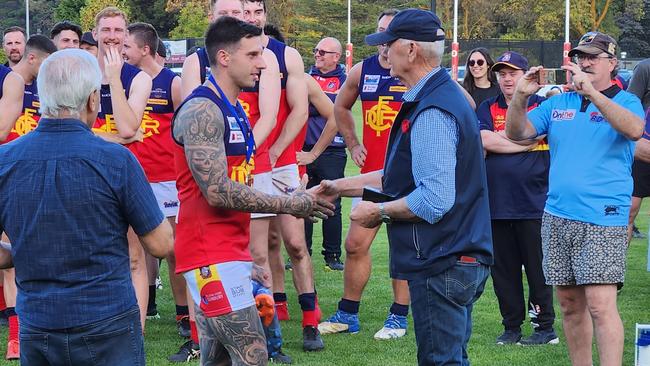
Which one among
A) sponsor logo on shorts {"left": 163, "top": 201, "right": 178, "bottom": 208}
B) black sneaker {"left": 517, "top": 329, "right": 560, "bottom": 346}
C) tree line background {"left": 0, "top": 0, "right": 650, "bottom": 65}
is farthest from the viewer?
tree line background {"left": 0, "top": 0, "right": 650, "bottom": 65}

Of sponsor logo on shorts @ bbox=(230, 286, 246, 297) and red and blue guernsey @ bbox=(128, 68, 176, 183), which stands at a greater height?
red and blue guernsey @ bbox=(128, 68, 176, 183)

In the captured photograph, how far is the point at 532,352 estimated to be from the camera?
778cm

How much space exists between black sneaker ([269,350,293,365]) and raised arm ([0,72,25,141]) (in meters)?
2.61

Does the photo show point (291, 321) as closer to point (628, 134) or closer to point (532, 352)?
point (532, 352)

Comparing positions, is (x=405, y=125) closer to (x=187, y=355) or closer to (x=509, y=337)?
(x=187, y=355)

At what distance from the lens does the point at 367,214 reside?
491 centimetres

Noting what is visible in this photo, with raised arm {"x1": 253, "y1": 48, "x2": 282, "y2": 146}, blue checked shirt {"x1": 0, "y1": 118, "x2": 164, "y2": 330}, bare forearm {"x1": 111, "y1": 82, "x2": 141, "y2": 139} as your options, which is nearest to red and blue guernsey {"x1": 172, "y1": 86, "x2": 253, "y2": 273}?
blue checked shirt {"x1": 0, "y1": 118, "x2": 164, "y2": 330}

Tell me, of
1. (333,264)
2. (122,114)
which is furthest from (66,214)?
(333,264)

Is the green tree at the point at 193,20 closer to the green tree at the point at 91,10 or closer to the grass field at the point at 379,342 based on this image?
the green tree at the point at 91,10

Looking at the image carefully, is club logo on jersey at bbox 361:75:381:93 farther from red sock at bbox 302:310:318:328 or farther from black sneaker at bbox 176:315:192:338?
black sneaker at bbox 176:315:192:338

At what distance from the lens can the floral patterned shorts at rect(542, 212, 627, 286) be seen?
6.21 meters

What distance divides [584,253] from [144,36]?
4214 mm

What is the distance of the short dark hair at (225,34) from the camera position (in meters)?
5.23

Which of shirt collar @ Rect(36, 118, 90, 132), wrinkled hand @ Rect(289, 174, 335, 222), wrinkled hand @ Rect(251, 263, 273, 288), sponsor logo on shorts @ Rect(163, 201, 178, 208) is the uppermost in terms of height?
shirt collar @ Rect(36, 118, 90, 132)
